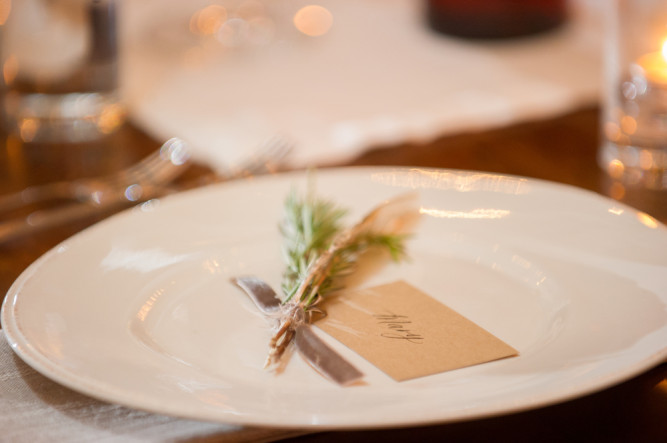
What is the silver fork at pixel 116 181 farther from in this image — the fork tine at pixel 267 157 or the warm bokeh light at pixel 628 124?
the warm bokeh light at pixel 628 124

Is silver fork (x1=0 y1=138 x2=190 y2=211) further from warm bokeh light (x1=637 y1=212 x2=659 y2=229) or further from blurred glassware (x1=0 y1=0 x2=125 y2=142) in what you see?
warm bokeh light (x1=637 y1=212 x2=659 y2=229)

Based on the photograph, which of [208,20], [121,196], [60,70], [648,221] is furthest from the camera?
[208,20]

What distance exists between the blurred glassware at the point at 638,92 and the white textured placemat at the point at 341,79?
20 cm

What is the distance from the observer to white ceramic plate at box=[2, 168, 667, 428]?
390 millimetres

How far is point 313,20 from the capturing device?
5.53 ft

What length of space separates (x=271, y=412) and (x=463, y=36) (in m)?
1.18

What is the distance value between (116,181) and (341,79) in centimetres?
52

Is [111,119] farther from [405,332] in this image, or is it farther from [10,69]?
[405,332]

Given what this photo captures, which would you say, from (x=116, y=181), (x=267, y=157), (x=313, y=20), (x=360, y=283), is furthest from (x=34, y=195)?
(x=313, y=20)

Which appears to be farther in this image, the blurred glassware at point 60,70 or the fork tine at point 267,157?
the blurred glassware at point 60,70

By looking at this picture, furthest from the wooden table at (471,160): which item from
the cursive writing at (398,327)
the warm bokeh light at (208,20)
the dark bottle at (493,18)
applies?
the warm bokeh light at (208,20)

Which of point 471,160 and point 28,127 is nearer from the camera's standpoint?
point 471,160

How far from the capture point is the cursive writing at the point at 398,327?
1.57 feet

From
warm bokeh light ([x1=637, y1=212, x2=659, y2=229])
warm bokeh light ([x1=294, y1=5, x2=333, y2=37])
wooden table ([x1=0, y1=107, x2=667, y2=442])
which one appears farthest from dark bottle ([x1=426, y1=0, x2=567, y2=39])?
warm bokeh light ([x1=637, y1=212, x2=659, y2=229])
